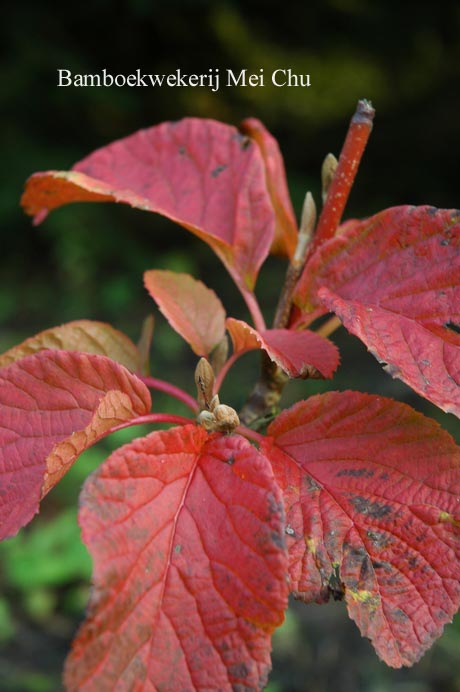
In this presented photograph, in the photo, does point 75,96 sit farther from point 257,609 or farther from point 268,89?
point 257,609

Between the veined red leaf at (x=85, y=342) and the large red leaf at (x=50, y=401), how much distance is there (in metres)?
0.13

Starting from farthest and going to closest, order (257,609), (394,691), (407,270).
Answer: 1. (394,691)
2. (407,270)
3. (257,609)

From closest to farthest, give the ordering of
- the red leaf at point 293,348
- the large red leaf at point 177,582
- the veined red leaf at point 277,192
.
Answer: the large red leaf at point 177,582
the red leaf at point 293,348
the veined red leaf at point 277,192

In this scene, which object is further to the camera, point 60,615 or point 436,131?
point 436,131

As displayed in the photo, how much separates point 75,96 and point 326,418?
3432mm

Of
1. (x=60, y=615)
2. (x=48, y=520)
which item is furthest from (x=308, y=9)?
(x=60, y=615)

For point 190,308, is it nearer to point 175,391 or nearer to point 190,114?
point 175,391

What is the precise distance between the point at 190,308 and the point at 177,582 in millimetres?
339

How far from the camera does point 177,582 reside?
19.2 inches

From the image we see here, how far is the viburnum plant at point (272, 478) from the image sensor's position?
0.47 metres

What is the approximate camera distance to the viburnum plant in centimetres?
47

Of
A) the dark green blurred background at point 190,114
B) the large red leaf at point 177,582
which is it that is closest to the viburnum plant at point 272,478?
the large red leaf at point 177,582

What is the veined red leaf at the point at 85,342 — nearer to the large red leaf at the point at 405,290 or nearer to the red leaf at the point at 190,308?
the red leaf at the point at 190,308

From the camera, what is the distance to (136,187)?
84 cm
